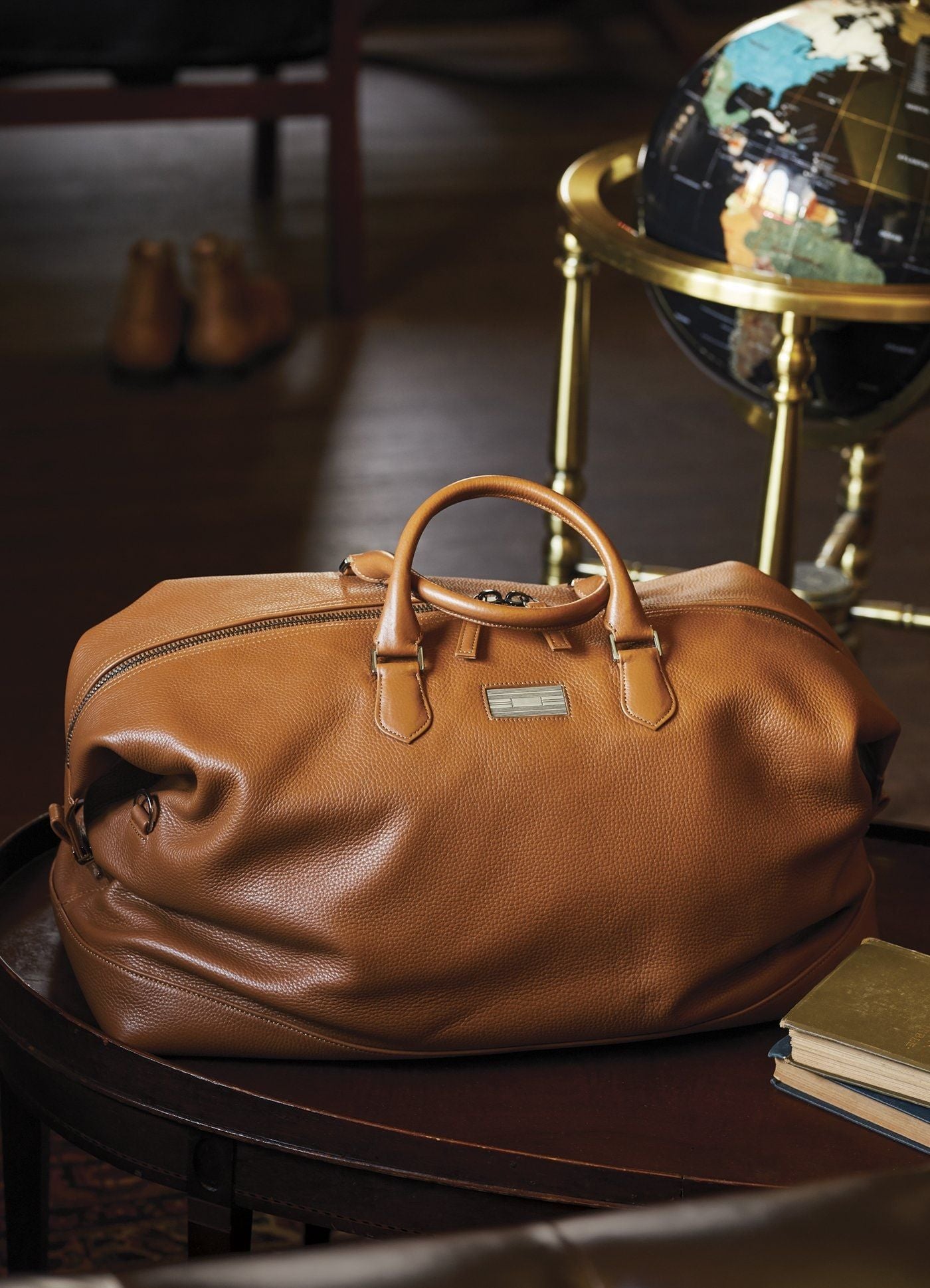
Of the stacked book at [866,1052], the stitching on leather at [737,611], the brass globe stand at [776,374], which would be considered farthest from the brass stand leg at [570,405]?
the stacked book at [866,1052]

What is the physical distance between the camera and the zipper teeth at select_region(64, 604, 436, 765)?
0.87 m

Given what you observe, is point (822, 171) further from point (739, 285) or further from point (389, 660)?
point (389, 660)

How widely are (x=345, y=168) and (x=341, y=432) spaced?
29.7 inches

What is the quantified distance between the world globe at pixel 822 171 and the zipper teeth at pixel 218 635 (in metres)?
0.63

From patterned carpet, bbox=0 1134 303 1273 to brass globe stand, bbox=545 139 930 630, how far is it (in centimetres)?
65

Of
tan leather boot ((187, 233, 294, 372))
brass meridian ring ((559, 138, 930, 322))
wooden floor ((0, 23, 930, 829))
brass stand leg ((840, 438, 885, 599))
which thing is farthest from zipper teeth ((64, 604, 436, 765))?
tan leather boot ((187, 233, 294, 372))

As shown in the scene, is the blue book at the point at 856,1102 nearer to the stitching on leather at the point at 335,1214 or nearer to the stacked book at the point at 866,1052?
the stacked book at the point at 866,1052

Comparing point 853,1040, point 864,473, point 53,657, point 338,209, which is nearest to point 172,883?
point 853,1040

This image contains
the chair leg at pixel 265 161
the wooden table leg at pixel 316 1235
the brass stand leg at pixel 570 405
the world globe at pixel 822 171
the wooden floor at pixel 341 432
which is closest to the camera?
the wooden table leg at pixel 316 1235

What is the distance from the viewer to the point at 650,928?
33.9 inches

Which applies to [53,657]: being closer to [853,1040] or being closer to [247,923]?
[247,923]

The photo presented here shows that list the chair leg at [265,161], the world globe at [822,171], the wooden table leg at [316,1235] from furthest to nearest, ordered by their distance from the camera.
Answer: the chair leg at [265,161]
the world globe at [822,171]
the wooden table leg at [316,1235]

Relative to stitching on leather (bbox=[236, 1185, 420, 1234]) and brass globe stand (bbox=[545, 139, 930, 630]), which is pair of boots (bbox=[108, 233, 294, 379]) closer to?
brass globe stand (bbox=[545, 139, 930, 630])

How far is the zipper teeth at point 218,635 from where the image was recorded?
0.87 metres
